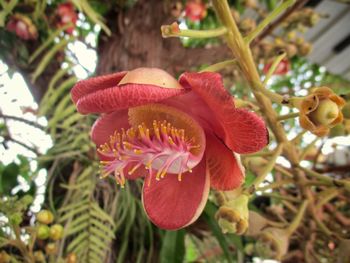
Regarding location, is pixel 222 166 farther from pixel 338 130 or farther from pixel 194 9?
pixel 194 9

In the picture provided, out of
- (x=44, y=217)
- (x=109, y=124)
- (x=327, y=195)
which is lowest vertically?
(x=327, y=195)

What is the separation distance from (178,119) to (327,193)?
254 millimetres

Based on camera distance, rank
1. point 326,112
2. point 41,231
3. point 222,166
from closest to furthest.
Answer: point 326,112 < point 222,166 < point 41,231

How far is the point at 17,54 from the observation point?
0.90m

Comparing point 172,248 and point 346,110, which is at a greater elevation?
point 346,110

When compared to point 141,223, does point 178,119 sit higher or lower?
higher

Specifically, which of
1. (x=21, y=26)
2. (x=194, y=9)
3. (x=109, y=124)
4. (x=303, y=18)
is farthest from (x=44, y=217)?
(x=303, y=18)

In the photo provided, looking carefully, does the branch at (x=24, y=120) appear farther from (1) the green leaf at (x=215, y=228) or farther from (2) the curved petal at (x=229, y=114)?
(2) the curved petal at (x=229, y=114)

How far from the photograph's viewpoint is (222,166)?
414 mm

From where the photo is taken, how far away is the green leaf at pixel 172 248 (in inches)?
23.9

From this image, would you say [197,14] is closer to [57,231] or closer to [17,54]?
[17,54]

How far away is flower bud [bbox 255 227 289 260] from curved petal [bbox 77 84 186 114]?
0.67 feet

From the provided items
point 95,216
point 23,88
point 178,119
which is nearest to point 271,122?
point 178,119

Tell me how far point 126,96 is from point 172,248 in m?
0.35
